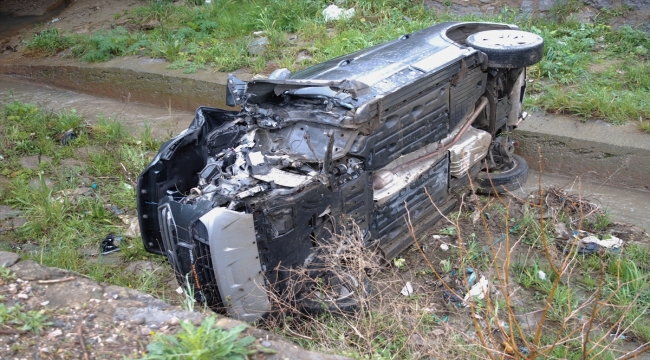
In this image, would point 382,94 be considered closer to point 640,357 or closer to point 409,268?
point 409,268

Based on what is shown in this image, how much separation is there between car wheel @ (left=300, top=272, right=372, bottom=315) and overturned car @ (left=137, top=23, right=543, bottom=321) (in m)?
0.01

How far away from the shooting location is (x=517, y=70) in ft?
16.7

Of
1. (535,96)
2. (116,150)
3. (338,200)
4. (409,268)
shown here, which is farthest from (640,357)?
(116,150)

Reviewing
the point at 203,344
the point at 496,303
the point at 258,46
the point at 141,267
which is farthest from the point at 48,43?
the point at 496,303

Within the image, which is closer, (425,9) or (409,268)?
(409,268)

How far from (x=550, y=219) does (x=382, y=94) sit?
2.04 metres

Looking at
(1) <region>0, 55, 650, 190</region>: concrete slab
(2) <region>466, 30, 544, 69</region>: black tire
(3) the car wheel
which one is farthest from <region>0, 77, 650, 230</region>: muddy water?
(3) the car wheel

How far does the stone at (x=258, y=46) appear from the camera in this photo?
8031 mm

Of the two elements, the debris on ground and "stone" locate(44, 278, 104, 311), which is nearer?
the debris on ground

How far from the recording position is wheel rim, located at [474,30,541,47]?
4848 mm

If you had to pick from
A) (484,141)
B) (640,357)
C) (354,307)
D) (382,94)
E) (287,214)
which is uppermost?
(382,94)

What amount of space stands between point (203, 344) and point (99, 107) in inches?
275

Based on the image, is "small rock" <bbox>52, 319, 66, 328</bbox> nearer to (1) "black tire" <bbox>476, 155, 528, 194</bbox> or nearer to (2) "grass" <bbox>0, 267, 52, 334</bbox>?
(2) "grass" <bbox>0, 267, 52, 334</bbox>

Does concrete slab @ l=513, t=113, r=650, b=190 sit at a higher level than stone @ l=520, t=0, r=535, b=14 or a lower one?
lower
